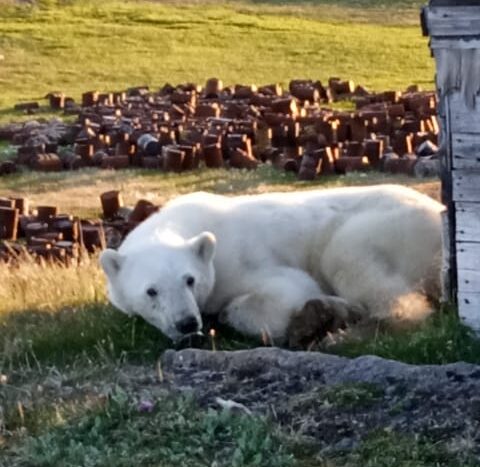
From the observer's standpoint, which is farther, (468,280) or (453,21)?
(468,280)

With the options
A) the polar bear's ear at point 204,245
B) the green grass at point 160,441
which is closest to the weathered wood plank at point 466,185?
the polar bear's ear at point 204,245

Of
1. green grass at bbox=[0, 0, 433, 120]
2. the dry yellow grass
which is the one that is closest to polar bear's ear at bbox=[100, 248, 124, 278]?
the dry yellow grass

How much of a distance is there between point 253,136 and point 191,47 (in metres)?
19.0

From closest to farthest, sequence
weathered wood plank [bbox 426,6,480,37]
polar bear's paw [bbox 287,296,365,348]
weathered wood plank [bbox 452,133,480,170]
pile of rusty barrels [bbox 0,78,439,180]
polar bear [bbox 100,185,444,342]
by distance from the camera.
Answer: weathered wood plank [bbox 426,6,480,37] < weathered wood plank [bbox 452,133,480,170] < polar bear's paw [bbox 287,296,365,348] < polar bear [bbox 100,185,444,342] < pile of rusty barrels [bbox 0,78,439,180]

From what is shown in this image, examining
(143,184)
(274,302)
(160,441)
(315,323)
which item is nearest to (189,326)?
(274,302)

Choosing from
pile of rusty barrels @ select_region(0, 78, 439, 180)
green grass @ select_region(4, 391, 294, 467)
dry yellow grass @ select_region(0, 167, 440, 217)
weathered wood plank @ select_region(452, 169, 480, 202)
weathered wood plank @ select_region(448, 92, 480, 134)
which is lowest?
dry yellow grass @ select_region(0, 167, 440, 217)

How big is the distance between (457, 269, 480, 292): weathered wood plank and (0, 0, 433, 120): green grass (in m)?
20.9

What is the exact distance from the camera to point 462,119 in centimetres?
736

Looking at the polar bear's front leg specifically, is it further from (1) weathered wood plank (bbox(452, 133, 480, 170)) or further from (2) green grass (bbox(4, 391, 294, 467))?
(2) green grass (bbox(4, 391, 294, 467))

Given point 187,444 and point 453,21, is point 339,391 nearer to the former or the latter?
point 187,444

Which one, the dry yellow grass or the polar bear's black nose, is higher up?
the polar bear's black nose

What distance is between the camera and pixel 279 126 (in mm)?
21375

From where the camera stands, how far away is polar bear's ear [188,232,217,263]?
829 cm

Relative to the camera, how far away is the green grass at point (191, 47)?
3378cm
